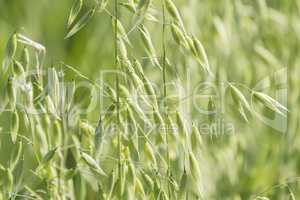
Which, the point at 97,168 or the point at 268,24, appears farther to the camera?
the point at 268,24

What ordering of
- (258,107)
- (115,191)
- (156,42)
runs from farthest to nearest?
(156,42)
(258,107)
(115,191)

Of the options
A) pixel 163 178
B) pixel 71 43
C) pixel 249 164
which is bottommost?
pixel 249 164

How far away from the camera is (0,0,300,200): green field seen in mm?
915

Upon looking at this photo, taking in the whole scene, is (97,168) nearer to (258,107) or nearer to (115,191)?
(115,191)

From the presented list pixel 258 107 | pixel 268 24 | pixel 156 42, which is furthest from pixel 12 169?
pixel 156 42

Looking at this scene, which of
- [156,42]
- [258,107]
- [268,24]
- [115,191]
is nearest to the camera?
[115,191]

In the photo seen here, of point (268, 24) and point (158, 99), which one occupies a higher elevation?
point (268, 24)

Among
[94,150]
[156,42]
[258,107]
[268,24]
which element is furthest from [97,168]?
[156,42]

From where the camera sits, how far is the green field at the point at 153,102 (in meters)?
0.91

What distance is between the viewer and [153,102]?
0.91 metres

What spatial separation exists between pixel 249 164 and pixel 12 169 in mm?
871

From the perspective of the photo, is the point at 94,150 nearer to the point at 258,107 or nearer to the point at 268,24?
the point at 258,107

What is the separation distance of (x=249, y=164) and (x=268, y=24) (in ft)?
1.05

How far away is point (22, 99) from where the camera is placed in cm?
95
